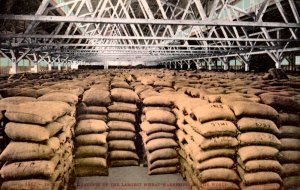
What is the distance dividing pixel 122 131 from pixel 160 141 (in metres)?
0.74

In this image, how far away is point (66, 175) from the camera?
4.32 m

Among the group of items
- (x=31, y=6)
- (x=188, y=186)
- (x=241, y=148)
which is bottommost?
(x=188, y=186)

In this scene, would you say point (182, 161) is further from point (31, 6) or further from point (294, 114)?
point (31, 6)

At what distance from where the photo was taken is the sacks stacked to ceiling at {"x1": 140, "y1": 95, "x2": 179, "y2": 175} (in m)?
5.16

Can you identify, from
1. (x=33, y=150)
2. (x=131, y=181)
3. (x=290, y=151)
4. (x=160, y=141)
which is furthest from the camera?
(x=160, y=141)

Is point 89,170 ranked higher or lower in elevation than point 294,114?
lower

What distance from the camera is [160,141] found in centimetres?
520

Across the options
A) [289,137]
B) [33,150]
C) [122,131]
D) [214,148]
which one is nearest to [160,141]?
[122,131]

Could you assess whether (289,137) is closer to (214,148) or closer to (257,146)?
(257,146)

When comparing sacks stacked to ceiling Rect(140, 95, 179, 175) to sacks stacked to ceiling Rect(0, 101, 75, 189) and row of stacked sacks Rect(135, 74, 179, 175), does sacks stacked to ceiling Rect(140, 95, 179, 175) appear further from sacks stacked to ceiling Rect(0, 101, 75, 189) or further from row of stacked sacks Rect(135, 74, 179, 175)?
sacks stacked to ceiling Rect(0, 101, 75, 189)

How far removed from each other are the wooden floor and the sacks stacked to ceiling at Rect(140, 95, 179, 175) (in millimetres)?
158

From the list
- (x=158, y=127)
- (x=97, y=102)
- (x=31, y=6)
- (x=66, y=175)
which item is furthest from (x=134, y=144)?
(x=31, y=6)

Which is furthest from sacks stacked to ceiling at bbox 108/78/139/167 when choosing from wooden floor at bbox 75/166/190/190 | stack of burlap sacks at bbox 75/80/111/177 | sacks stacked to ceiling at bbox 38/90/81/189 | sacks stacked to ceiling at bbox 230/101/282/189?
A: sacks stacked to ceiling at bbox 230/101/282/189

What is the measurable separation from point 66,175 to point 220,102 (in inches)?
96.9
